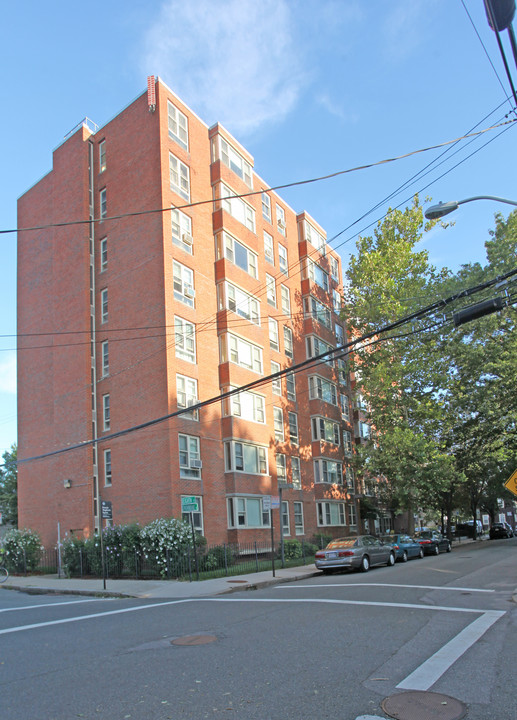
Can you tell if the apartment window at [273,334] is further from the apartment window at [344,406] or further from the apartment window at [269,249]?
the apartment window at [344,406]

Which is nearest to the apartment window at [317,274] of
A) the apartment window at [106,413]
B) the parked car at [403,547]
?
the apartment window at [106,413]

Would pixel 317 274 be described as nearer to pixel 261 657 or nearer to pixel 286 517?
pixel 286 517

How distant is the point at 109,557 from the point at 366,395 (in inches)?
686

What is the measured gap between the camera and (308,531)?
32.7m

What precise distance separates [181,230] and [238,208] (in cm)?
524

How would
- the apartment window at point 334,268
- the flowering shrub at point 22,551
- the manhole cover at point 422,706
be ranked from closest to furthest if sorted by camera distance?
the manhole cover at point 422,706
the flowering shrub at point 22,551
the apartment window at point 334,268

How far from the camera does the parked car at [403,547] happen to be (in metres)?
25.3

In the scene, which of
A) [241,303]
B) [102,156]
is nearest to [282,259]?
[241,303]

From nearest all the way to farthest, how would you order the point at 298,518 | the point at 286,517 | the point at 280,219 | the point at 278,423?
the point at 286,517 < the point at 278,423 < the point at 298,518 < the point at 280,219

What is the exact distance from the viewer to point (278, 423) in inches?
1262

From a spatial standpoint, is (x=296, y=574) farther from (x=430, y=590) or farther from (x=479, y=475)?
(x=479, y=475)

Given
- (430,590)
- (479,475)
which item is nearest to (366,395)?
(479,475)

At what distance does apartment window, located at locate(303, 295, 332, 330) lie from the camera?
37188mm

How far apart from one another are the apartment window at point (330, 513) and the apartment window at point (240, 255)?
45.6 ft
